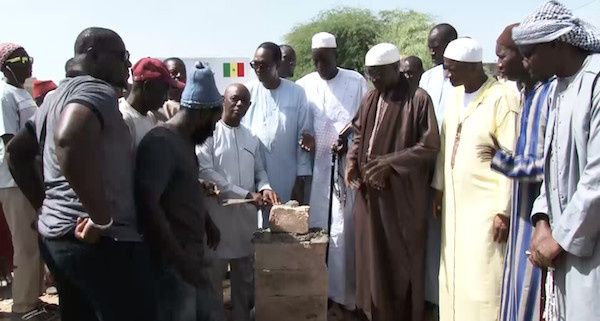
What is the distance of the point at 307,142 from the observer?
202 inches

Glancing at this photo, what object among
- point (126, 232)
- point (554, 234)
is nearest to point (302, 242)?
point (126, 232)

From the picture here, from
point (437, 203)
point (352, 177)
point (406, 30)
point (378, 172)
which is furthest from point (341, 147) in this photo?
point (406, 30)

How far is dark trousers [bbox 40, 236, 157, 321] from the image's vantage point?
106 inches

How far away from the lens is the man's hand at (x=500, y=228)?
371 centimetres

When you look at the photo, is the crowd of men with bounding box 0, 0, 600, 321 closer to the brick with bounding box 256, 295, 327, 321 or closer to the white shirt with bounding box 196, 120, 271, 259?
the white shirt with bounding box 196, 120, 271, 259

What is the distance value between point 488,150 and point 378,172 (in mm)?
770

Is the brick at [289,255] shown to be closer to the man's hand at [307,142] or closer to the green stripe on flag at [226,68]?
the man's hand at [307,142]

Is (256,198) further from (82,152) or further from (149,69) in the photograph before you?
(82,152)

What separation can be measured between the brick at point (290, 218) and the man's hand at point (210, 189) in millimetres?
428

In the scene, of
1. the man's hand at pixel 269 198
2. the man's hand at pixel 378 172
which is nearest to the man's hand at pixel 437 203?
the man's hand at pixel 378 172

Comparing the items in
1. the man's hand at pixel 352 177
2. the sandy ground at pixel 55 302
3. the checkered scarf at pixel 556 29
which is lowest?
the sandy ground at pixel 55 302

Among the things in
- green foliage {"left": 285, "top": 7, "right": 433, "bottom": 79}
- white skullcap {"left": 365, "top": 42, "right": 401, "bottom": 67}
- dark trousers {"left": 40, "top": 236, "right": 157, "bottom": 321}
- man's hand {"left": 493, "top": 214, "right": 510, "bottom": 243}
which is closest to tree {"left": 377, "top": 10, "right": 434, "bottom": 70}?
green foliage {"left": 285, "top": 7, "right": 433, "bottom": 79}

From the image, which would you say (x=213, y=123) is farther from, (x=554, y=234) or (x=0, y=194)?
(x=0, y=194)

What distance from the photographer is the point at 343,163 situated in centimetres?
500
